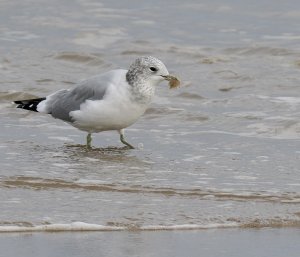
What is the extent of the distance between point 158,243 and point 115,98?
3203 mm

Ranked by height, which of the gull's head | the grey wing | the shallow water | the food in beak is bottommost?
the shallow water

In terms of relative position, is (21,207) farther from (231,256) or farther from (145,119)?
(145,119)

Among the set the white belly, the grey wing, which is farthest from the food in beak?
the grey wing

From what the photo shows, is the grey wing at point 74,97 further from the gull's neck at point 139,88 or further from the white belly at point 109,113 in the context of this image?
the gull's neck at point 139,88

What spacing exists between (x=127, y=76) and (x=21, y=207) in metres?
2.72

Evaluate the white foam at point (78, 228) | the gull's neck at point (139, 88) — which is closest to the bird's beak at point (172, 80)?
the gull's neck at point (139, 88)

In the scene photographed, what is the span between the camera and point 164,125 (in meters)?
10.6

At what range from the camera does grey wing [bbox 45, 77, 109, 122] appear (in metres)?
9.20

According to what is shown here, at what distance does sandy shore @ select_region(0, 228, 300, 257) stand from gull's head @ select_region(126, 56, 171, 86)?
304 cm

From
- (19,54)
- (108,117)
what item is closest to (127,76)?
(108,117)

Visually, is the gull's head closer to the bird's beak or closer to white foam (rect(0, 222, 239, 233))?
the bird's beak

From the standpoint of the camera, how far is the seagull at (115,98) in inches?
358

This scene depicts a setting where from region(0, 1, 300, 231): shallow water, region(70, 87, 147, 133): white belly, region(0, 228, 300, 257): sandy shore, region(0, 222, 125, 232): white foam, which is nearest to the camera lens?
region(0, 228, 300, 257): sandy shore

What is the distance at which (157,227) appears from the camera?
638 cm
